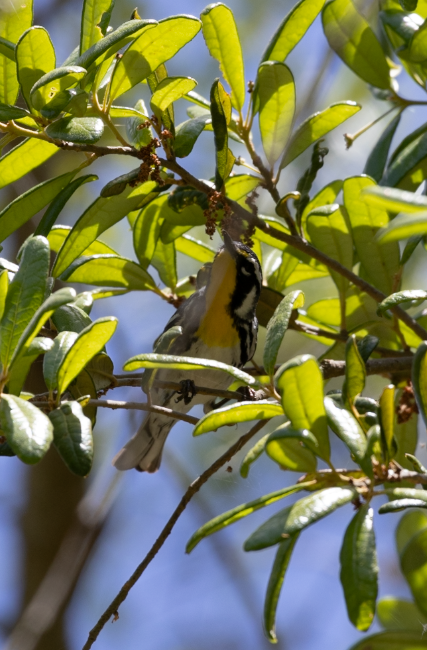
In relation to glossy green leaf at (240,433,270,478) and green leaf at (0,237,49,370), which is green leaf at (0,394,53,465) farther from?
glossy green leaf at (240,433,270,478)

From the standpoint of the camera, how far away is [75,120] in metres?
1.44

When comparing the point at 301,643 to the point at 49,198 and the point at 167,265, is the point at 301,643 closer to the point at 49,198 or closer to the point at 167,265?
the point at 167,265

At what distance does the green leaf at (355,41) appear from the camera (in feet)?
6.77

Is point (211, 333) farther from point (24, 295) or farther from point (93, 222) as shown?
point (24, 295)

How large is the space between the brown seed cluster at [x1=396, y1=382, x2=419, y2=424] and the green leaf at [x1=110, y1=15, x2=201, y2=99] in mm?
1108

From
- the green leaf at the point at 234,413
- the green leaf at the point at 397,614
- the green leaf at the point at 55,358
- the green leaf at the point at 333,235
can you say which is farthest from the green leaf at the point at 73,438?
the green leaf at the point at 333,235

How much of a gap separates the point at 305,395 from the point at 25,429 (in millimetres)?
460

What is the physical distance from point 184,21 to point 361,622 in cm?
120

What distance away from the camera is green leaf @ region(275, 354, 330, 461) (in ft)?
3.78

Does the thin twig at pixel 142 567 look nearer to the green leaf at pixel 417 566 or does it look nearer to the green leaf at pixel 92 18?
the green leaf at pixel 417 566

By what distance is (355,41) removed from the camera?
7.09 ft

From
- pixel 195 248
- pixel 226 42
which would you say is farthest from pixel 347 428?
pixel 195 248

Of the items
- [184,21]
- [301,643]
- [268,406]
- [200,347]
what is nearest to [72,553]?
[200,347]

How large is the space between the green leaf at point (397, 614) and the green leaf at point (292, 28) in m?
1.38
